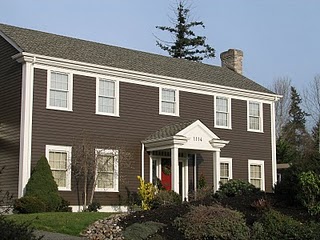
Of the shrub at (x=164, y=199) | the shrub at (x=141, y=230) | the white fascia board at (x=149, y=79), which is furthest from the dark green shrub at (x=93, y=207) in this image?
the shrub at (x=141, y=230)

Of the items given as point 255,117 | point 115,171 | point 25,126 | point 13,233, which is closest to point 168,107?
point 115,171

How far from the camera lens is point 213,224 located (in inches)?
554

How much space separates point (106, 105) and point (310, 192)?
11.2 metres

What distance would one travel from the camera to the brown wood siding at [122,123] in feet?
75.6

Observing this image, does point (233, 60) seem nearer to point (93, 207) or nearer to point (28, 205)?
point (93, 207)

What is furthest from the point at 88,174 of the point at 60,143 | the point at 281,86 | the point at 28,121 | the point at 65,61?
the point at 281,86

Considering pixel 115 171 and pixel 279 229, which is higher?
pixel 115 171

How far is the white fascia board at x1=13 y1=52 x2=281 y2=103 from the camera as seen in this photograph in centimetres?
2327

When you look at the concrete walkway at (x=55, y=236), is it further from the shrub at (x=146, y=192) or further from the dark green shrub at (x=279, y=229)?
the shrub at (x=146, y=192)

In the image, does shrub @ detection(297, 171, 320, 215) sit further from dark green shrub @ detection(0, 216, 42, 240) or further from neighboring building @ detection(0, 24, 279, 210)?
dark green shrub @ detection(0, 216, 42, 240)

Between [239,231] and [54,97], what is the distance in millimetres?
12012

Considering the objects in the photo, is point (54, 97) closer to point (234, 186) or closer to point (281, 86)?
point (234, 186)

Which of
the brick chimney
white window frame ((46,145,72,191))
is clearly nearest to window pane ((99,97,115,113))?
white window frame ((46,145,72,191))

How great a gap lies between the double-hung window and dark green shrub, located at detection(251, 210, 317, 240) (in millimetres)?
14269
